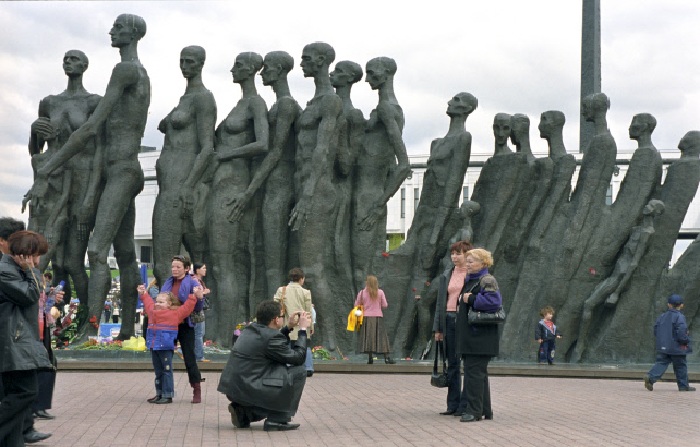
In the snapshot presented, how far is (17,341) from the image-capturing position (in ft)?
25.4

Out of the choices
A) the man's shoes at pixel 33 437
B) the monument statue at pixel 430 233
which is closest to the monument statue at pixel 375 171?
the monument statue at pixel 430 233

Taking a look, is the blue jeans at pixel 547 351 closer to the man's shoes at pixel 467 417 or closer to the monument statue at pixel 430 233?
the monument statue at pixel 430 233

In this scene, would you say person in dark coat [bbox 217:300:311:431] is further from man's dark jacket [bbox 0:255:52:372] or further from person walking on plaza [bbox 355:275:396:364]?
person walking on plaza [bbox 355:275:396:364]

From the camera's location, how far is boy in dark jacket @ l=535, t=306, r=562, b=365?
18125 millimetres

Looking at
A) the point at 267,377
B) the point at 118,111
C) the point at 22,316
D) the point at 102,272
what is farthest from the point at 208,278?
the point at 22,316

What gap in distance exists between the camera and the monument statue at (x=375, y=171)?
19.1 m

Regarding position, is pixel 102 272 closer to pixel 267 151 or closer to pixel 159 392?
pixel 267 151

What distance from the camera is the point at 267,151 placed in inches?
744

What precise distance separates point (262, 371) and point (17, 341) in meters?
2.64

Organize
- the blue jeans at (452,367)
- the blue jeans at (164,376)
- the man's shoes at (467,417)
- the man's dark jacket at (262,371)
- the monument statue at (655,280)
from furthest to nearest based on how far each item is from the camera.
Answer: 1. the monument statue at (655,280)
2. the blue jeans at (164,376)
3. the blue jeans at (452,367)
4. the man's shoes at (467,417)
5. the man's dark jacket at (262,371)

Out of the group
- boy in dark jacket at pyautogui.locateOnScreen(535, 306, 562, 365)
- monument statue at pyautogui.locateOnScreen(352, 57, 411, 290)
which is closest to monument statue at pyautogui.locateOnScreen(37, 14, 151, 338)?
monument statue at pyautogui.locateOnScreen(352, 57, 411, 290)

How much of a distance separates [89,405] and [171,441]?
2.82 meters

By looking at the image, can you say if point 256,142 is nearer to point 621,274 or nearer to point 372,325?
point 372,325

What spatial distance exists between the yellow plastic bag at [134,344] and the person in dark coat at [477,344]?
295 inches
